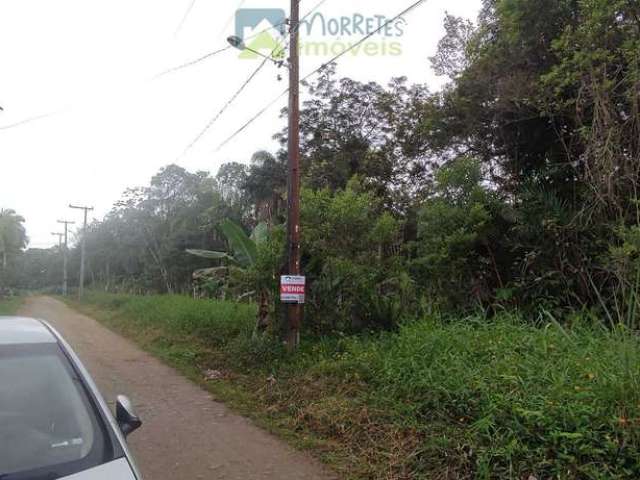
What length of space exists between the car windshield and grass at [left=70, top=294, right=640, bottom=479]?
2783 millimetres

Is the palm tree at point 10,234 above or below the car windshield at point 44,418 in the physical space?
above

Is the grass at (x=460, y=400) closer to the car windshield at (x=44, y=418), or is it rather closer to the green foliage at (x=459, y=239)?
the green foliage at (x=459, y=239)

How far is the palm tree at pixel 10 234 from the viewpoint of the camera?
39250 mm

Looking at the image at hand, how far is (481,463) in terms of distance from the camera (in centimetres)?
423

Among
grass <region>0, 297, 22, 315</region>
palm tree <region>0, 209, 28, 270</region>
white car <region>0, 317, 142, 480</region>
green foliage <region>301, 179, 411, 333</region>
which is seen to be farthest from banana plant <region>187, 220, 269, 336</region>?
palm tree <region>0, 209, 28, 270</region>

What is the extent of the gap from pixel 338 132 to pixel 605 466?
47.4ft

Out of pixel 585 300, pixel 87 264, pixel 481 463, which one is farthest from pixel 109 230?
pixel 481 463

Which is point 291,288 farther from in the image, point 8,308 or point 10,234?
point 10,234

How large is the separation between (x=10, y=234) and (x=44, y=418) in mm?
44845

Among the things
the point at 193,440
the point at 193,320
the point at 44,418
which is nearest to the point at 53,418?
the point at 44,418

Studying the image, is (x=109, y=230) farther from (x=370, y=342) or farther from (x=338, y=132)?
(x=370, y=342)

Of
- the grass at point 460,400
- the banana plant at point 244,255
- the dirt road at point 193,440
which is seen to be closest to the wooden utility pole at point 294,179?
the grass at point 460,400

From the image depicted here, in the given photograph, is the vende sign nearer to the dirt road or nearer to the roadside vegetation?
the roadside vegetation

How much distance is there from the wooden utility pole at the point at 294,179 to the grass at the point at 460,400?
0.63 metres
